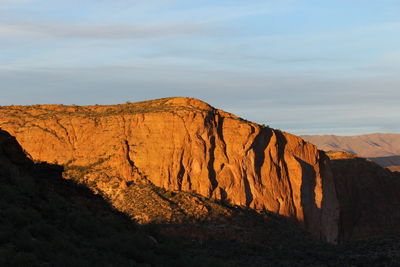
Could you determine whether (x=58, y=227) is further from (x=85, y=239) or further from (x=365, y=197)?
(x=365, y=197)

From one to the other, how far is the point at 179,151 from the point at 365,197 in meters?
36.4

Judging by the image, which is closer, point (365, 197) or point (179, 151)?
point (179, 151)

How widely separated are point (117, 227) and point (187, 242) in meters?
19.7

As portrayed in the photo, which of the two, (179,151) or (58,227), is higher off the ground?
(179,151)

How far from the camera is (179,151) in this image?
53.6m

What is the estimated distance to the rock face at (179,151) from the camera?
5331 cm

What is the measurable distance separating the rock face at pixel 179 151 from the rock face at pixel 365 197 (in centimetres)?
1953

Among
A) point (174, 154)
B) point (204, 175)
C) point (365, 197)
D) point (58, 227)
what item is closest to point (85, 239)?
point (58, 227)

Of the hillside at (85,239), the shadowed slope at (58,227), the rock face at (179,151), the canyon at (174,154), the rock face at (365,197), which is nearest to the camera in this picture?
the shadowed slope at (58,227)

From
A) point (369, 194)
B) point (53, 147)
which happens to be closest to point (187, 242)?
point (53, 147)

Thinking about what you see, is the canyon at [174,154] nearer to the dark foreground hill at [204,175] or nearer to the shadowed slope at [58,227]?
the dark foreground hill at [204,175]

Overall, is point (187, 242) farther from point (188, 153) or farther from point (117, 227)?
point (117, 227)

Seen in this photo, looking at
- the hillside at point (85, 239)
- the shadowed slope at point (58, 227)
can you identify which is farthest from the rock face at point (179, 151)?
the shadowed slope at point (58, 227)

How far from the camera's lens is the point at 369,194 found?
8144 cm
